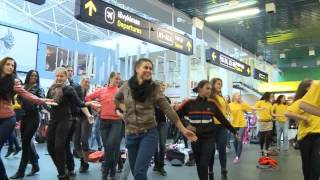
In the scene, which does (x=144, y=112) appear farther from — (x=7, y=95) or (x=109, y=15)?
(x=109, y=15)

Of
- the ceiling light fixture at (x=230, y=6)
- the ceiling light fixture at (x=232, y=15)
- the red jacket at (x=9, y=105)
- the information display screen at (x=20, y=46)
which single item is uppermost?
the ceiling light fixture at (x=230, y=6)

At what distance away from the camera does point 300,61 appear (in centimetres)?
2022

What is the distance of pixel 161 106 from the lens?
128 inches

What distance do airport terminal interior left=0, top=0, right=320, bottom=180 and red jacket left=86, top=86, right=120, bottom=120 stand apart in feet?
0.05

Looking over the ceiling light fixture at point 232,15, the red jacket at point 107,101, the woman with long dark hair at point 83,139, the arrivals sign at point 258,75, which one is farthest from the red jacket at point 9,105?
the arrivals sign at point 258,75

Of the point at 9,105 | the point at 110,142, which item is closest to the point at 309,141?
the point at 110,142

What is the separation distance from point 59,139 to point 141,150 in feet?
5.82

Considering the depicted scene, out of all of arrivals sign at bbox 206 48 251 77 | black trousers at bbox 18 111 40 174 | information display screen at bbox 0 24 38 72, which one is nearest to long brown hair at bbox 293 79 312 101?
black trousers at bbox 18 111 40 174

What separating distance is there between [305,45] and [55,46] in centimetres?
1243

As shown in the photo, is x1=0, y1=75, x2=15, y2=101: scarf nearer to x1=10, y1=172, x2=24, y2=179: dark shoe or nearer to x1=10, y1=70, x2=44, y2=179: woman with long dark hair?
x1=10, y1=70, x2=44, y2=179: woman with long dark hair

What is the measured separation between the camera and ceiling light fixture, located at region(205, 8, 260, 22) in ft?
35.9

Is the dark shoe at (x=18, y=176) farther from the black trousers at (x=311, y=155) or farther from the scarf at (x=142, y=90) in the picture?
the black trousers at (x=311, y=155)

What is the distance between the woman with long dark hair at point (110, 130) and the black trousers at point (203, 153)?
1274mm

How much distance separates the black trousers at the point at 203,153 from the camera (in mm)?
4203
